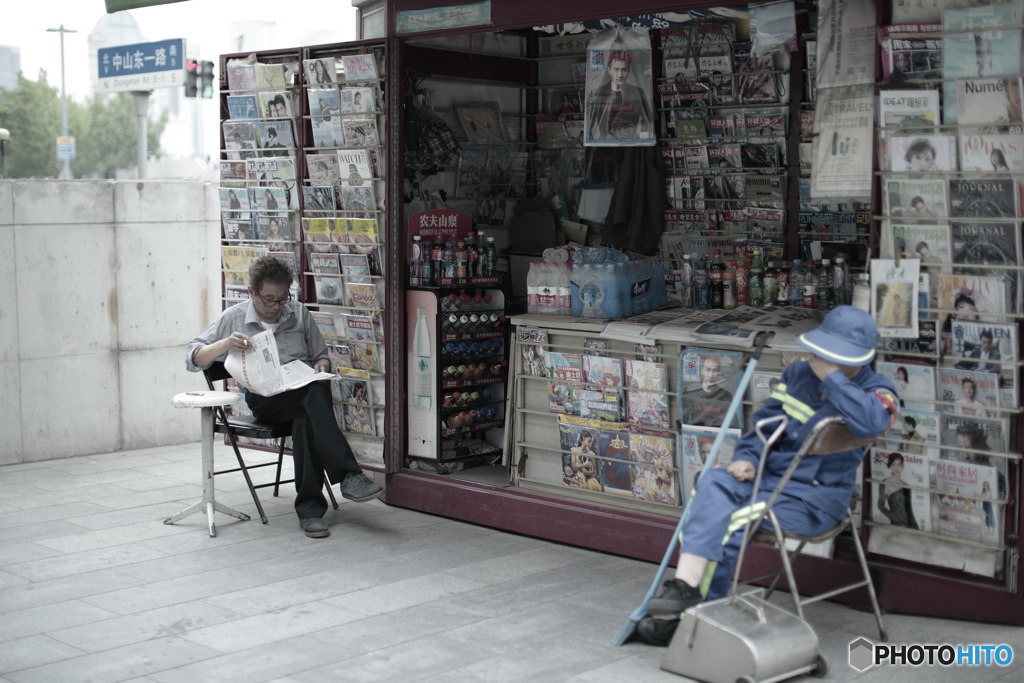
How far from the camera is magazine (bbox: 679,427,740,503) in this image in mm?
5062

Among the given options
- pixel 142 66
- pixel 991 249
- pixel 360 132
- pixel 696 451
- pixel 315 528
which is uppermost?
pixel 142 66

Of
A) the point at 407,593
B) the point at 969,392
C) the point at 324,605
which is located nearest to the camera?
the point at 969,392

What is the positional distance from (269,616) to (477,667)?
1007 millimetres

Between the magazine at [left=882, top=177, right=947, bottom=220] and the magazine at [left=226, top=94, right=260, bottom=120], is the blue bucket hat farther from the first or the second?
the magazine at [left=226, top=94, right=260, bottom=120]

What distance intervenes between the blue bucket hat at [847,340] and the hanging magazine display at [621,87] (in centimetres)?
213

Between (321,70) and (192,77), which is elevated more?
(192,77)

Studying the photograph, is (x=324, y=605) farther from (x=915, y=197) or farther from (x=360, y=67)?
(x=360, y=67)

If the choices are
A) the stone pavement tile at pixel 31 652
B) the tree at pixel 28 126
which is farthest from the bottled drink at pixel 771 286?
the tree at pixel 28 126

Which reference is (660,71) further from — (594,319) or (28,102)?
(28,102)

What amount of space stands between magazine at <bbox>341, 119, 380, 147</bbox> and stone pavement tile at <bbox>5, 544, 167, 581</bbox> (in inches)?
94.6

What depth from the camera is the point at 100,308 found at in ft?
25.4

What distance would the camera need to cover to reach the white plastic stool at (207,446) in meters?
5.73

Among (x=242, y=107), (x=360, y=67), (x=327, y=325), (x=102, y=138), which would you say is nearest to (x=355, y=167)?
(x=360, y=67)

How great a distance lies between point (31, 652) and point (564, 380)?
2.63 m
